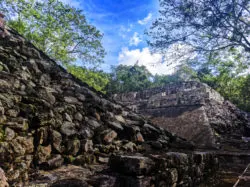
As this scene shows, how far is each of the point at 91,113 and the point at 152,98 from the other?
25.1ft

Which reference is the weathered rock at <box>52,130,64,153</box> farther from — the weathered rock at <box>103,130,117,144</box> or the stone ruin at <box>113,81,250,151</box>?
the stone ruin at <box>113,81,250,151</box>

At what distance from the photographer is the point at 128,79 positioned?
27516mm

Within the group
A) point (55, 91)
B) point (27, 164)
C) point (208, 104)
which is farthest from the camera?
point (208, 104)

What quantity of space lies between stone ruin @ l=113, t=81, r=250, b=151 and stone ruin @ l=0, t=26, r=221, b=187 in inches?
142

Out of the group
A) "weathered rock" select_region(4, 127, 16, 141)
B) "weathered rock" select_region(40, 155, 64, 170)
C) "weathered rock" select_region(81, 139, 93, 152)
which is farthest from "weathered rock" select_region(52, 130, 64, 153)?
"weathered rock" select_region(4, 127, 16, 141)

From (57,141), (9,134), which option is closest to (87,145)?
(57,141)

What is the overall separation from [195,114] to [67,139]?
706cm

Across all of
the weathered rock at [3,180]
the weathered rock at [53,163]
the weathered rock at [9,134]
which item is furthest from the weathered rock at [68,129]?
the weathered rock at [3,180]

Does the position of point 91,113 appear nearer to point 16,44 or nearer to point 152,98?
point 16,44

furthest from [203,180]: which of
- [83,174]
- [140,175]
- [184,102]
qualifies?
[184,102]

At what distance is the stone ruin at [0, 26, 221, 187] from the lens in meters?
1.90

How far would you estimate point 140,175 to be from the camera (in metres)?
Answer: 1.95

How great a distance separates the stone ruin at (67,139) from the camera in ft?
6.23

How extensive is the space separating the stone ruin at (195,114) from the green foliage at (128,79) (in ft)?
49.0
